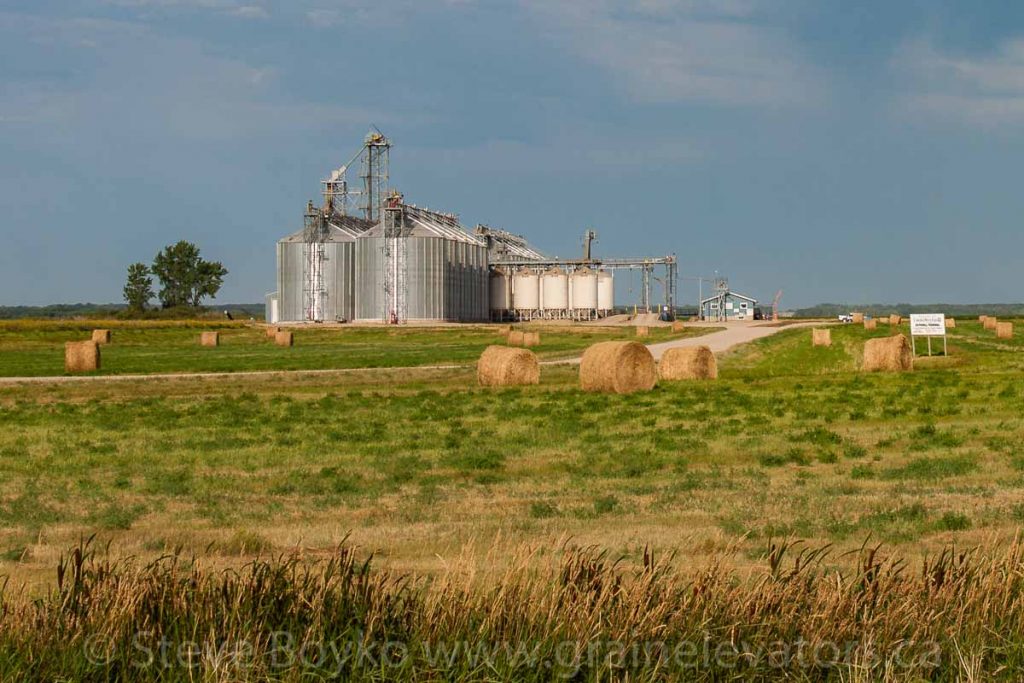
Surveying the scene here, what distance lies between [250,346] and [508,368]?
45274 mm

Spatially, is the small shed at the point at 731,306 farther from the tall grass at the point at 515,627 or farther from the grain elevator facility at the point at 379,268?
the tall grass at the point at 515,627

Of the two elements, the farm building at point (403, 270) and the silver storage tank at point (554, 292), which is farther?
the silver storage tank at point (554, 292)

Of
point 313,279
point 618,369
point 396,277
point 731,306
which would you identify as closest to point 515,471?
point 618,369

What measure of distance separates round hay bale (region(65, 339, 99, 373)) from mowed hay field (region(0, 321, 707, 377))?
59 cm

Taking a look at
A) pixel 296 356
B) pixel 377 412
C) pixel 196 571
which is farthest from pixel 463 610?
pixel 296 356

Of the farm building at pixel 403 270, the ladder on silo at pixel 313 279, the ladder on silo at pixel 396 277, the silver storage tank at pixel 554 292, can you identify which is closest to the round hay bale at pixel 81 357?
the farm building at pixel 403 270

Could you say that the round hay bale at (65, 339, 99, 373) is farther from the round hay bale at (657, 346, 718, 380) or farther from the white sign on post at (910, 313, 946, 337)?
the white sign on post at (910, 313, 946, 337)

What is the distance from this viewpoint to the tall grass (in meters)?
7.62

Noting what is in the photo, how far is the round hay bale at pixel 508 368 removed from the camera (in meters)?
39.0

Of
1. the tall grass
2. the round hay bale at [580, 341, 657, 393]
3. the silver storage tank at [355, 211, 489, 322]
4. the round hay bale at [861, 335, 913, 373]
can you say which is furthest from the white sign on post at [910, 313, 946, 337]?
the silver storage tank at [355, 211, 489, 322]

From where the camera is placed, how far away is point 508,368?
128 feet

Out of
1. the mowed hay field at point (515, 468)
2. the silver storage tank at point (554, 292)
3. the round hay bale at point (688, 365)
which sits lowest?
the mowed hay field at point (515, 468)

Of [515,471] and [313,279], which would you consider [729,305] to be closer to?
[313,279]

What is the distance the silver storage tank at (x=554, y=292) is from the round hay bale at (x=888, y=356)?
10362 centimetres
